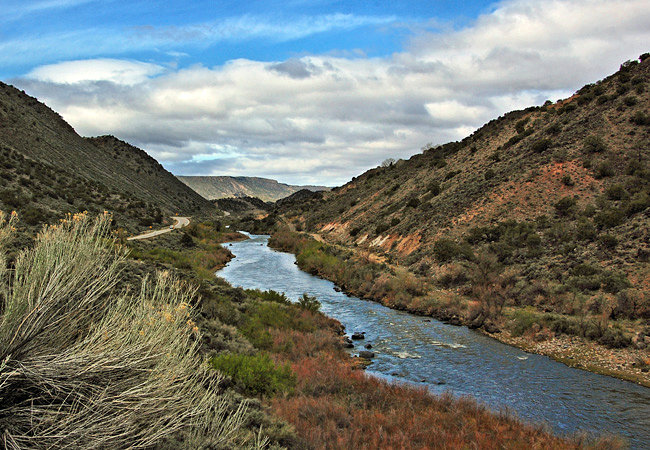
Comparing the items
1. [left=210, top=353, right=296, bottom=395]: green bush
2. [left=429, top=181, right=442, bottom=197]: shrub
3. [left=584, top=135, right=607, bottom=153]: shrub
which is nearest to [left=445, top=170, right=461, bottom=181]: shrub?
[left=429, top=181, right=442, bottom=197]: shrub

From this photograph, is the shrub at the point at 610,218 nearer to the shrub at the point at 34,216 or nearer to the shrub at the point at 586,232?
the shrub at the point at 586,232

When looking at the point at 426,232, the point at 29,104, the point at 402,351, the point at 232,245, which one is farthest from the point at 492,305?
the point at 29,104

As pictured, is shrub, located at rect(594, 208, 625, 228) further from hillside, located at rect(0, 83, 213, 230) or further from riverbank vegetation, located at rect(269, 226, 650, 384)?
hillside, located at rect(0, 83, 213, 230)

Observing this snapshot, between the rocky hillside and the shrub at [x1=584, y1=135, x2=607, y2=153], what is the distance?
129 millimetres

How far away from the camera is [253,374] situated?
10008 mm

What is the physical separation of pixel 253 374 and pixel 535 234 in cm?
2407

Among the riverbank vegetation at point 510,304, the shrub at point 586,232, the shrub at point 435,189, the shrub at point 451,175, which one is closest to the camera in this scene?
the riverbank vegetation at point 510,304

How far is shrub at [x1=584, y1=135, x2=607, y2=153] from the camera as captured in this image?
3338 cm

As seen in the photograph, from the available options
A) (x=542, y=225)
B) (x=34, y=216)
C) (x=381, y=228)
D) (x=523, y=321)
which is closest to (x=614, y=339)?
(x=523, y=321)

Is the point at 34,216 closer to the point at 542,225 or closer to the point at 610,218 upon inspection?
the point at 542,225

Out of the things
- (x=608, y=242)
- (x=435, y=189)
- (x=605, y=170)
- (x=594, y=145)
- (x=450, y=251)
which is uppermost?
(x=594, y=145)

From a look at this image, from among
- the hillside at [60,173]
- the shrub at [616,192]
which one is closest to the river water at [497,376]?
the shrub at [616,192]

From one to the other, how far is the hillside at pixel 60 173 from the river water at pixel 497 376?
87.0 ft

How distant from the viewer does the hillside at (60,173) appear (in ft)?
110
